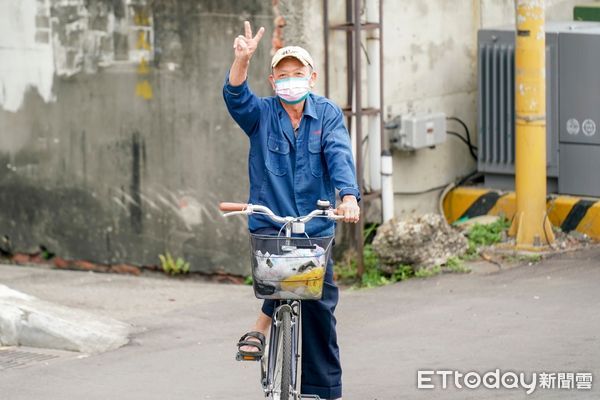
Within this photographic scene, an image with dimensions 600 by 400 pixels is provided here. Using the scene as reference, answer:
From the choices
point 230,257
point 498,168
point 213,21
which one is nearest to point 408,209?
point 498,168

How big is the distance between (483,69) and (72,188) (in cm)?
362

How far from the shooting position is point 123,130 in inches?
409

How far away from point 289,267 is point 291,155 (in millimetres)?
669

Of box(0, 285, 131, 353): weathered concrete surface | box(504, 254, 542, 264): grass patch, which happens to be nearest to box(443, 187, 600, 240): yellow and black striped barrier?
box(504, 254, 542, 264): grass patch

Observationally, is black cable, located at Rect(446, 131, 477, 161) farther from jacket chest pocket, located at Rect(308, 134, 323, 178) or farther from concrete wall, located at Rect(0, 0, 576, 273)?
jacket chest pocket, located at Rect(308, 134, 323, 178)

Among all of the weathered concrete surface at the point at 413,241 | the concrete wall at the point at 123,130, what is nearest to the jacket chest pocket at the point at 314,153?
the weathered concrete surface at the point at 413,241

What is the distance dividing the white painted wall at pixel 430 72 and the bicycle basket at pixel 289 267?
13.5 ft

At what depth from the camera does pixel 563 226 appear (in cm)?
1048

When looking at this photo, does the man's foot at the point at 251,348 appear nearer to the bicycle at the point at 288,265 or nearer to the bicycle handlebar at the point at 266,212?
the bicycle at the point at 288,265

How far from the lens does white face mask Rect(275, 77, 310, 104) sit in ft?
20.3

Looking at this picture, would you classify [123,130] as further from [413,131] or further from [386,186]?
[413,131]

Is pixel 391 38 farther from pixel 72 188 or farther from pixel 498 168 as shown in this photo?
pixel 72 188

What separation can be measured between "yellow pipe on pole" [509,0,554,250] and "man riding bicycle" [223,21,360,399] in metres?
4.03

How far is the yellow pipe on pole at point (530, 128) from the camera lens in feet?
32.4
